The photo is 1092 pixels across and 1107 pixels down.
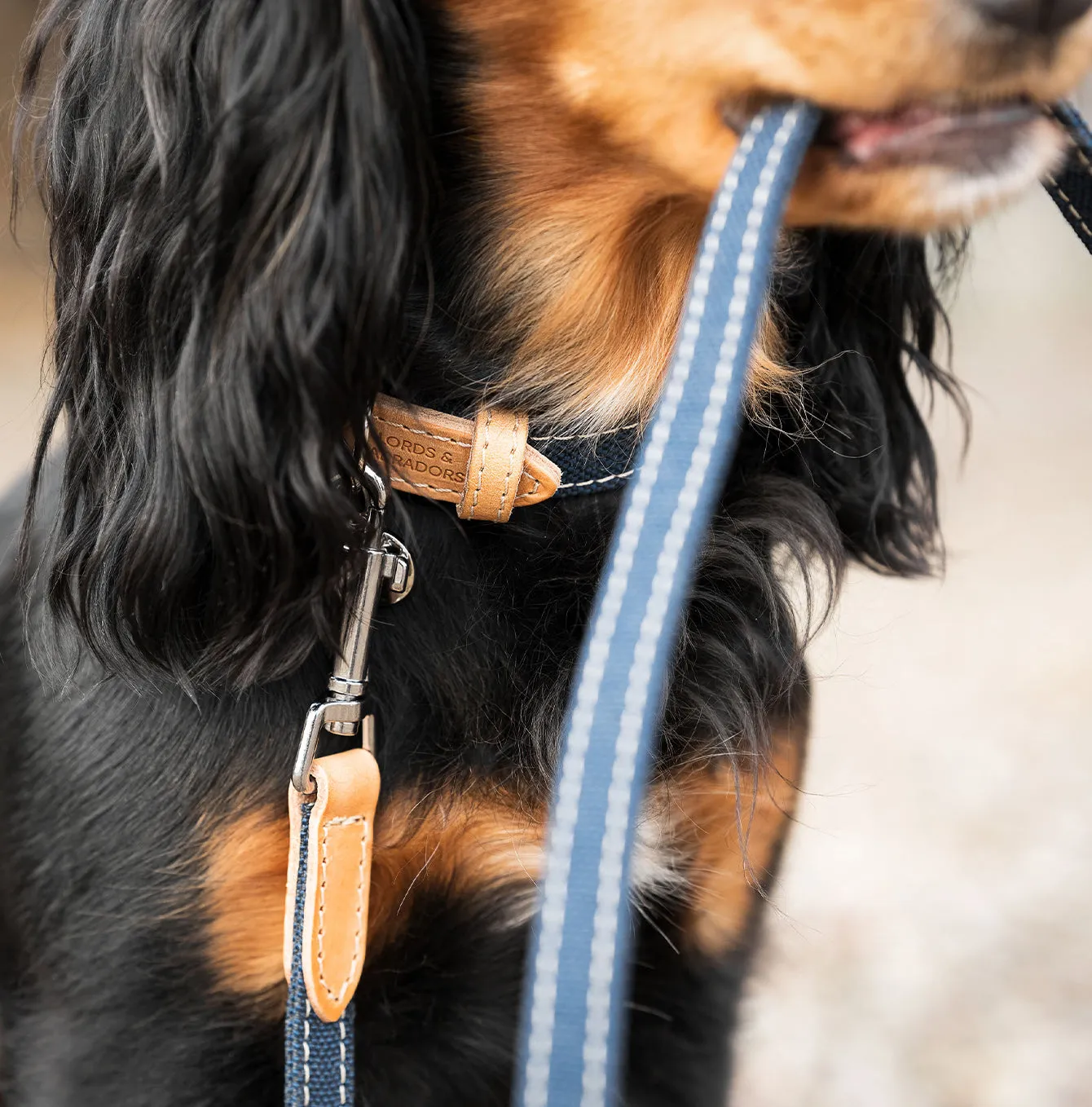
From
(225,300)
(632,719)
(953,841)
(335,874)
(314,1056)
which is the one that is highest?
(632,719)

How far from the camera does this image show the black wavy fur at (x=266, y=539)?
937 millimetres

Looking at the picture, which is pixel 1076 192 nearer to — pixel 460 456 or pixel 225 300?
pixel 460 456

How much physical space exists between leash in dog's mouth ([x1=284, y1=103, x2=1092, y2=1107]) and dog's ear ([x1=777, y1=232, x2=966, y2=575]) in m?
0.25

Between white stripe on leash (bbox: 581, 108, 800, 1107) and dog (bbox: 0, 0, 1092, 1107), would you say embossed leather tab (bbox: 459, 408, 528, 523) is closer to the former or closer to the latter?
dog (bbox: 0, 0, 1092, 1107)

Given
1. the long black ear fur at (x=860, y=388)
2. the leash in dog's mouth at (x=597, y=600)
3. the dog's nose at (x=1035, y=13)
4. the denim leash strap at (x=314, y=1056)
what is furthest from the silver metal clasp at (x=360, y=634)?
the dog's nose at (x=1035, y=13)

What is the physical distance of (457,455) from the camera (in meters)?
1.04

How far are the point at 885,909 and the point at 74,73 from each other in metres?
1.81

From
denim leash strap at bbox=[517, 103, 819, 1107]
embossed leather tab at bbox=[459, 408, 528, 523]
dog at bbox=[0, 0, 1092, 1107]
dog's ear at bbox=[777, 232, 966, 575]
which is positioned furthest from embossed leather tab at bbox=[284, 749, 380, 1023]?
dog's ear at bbox=[777, 232, 966, 575]

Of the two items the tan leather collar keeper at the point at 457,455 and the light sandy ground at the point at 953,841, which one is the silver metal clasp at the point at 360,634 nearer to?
the tan leather collar keeper at the point at 457,455

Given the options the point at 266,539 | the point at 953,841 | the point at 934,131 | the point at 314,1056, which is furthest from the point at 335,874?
the point at 953,841

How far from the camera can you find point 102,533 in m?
1.04

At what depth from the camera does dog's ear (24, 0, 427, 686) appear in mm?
927

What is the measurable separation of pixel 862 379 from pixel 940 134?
0.52m

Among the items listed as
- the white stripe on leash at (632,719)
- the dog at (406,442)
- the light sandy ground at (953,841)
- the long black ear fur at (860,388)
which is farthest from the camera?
the light sandy ground at (953,841)
